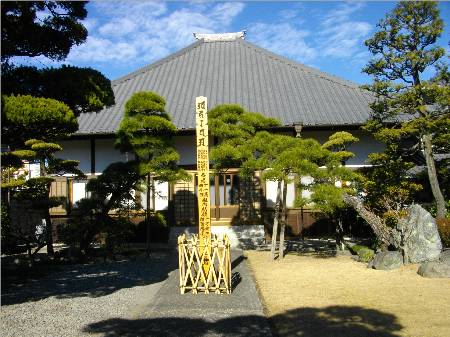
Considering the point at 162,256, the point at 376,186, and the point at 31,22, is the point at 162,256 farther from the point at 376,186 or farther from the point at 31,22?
the point at 31,22

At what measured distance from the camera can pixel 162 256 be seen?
1223 centimetres

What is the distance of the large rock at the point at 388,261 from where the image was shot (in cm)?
965

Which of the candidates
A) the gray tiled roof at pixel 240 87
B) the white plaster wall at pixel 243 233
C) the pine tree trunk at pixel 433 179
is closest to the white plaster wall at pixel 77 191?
the gray tiled roof at pixel 240 87

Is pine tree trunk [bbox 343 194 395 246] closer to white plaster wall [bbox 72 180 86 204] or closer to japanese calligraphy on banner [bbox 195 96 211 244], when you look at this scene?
japanese calligraphy on banner [bbox 195 96 211 244]

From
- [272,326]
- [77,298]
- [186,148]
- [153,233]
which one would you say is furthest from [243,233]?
[272,326]

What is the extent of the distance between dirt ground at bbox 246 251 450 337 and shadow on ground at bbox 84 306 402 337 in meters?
0.01

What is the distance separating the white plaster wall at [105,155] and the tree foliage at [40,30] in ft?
28.7

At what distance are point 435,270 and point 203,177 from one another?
16.1 feet

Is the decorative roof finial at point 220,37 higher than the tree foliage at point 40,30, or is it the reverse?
the decorative roof finial at point 220,37

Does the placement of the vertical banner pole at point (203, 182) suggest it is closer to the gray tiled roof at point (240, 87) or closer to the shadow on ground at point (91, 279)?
the shadow on ground at point (91, 279)

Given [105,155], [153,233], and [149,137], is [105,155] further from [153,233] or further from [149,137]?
[149,137]

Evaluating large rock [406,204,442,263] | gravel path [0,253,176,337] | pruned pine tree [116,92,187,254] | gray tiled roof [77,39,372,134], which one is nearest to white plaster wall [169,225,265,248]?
gray tiled roof [77,39,372,134]

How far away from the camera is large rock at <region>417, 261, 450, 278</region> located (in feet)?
27.8

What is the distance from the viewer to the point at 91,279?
8.97 meters
